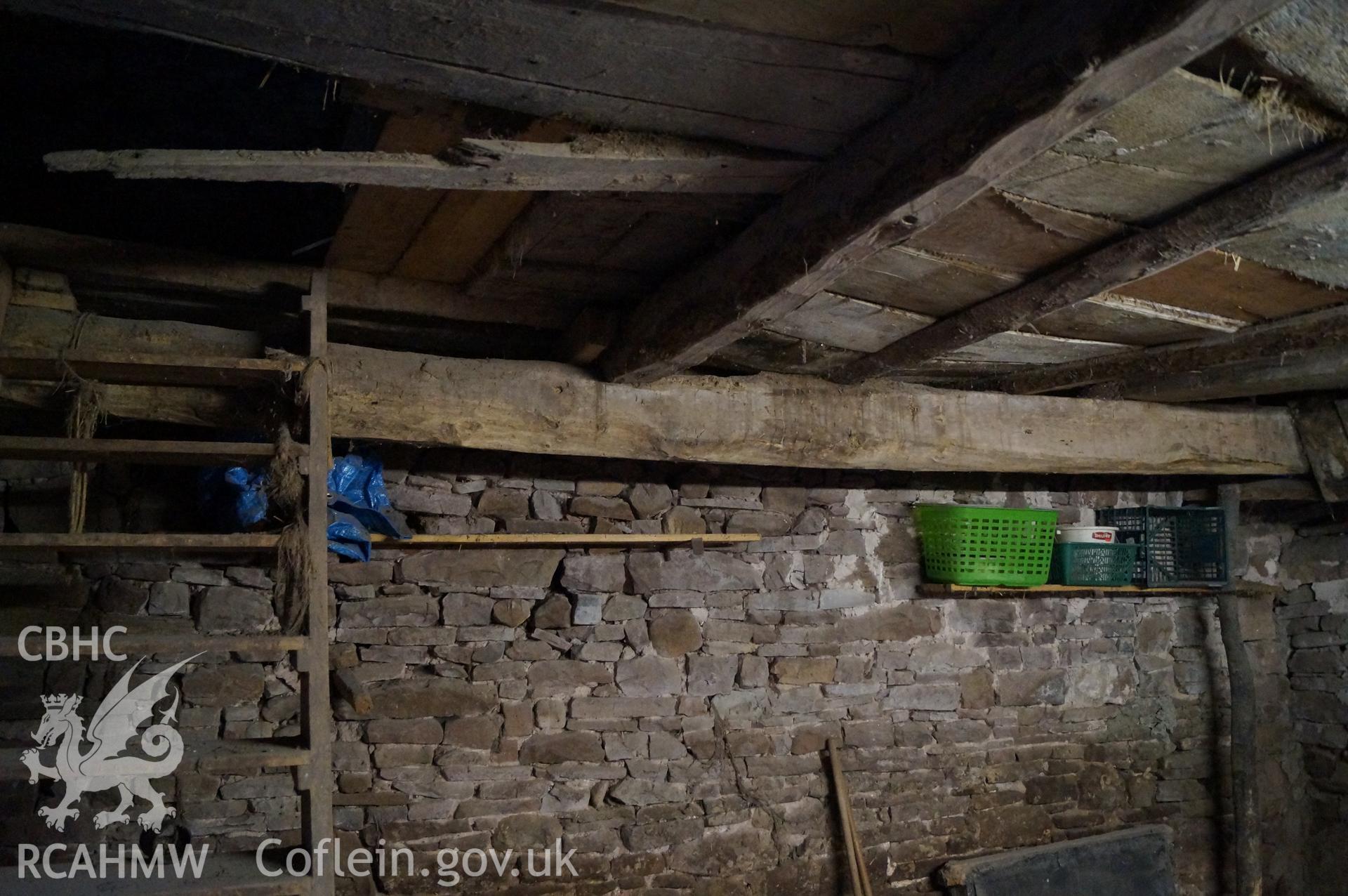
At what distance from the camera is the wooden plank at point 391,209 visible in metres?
1.59

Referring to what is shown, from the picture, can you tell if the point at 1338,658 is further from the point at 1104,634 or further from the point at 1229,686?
the point at 1104,634

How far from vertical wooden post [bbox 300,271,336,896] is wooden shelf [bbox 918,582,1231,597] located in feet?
7.55

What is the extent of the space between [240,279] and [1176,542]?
11.6 ft

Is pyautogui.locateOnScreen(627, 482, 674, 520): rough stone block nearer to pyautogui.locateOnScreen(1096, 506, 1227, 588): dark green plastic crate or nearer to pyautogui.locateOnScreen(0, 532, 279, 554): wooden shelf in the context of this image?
pyautogui.locateOnScreen(0, 532, 279, 554): wooden shelf

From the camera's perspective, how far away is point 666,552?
340cm

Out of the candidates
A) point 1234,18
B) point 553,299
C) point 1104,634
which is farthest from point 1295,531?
point 1234,18

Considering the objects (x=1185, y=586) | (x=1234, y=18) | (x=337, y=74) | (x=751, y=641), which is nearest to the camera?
(x=1234, y=18)

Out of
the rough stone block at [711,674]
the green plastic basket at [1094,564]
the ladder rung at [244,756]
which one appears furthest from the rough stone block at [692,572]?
the ladder rung at [244,756]

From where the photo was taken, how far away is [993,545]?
3.53 meters

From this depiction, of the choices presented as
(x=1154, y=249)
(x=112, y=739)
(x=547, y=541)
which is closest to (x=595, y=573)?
(x=547, y=541)

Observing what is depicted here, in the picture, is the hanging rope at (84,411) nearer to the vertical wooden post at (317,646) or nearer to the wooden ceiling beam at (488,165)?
the vertical wooden post at (317,646)

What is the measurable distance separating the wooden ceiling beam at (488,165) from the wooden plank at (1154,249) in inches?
27.1

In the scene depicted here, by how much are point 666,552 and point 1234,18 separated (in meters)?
2.55

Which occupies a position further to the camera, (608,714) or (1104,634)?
(1104,634)
